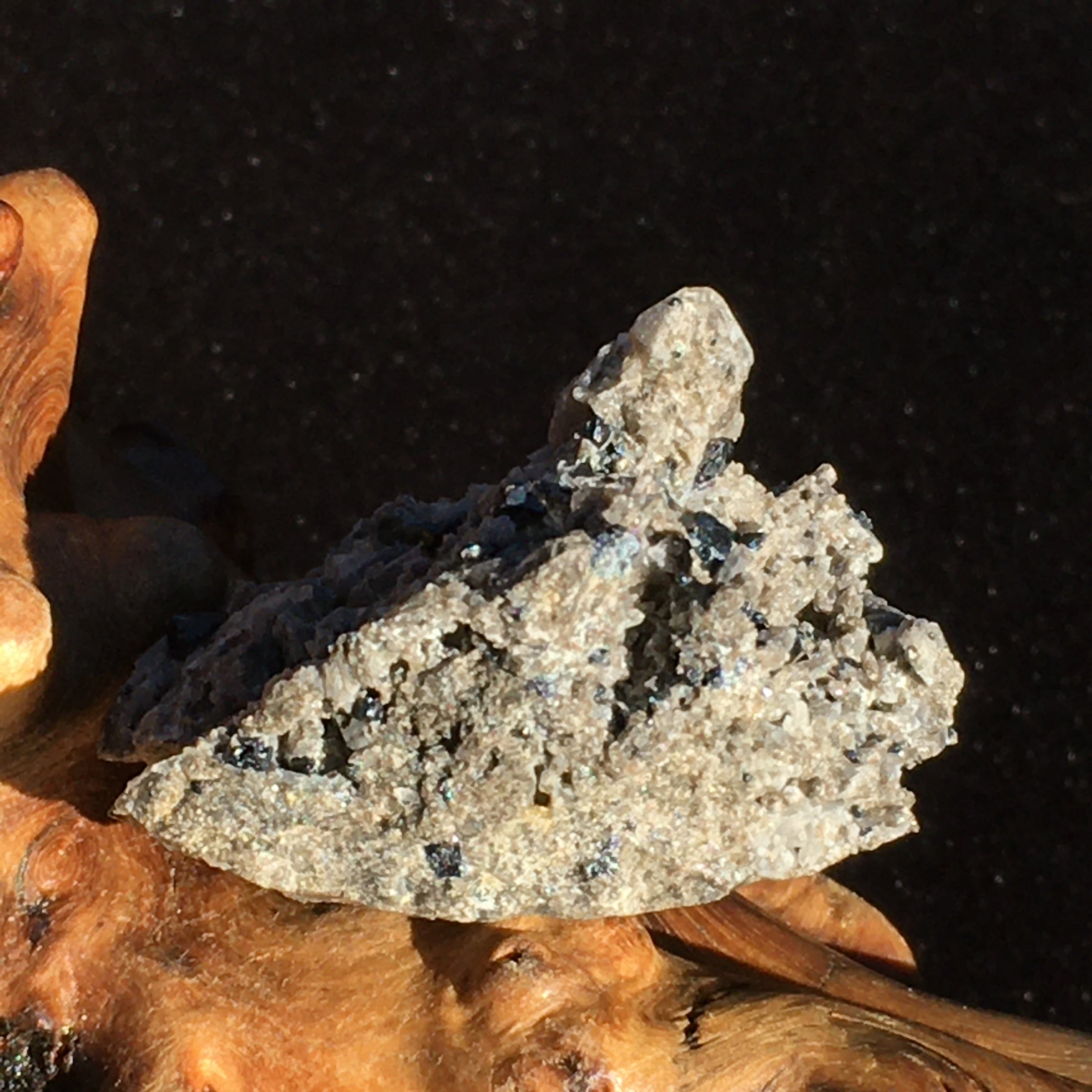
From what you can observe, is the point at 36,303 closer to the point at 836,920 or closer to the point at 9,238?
the point at 9,238

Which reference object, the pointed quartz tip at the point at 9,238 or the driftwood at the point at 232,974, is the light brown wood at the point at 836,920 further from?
the pointed quartz tip at the point at 9,238

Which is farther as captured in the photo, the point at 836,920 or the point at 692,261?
the point at 692,261

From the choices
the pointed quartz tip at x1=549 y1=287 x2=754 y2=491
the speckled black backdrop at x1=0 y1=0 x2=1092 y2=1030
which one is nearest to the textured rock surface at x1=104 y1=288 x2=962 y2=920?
the pointed quartz tip at x1=549 y1=287 x2=754 y2=491

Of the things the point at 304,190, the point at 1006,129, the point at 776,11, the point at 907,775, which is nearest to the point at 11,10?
the point at 304,190

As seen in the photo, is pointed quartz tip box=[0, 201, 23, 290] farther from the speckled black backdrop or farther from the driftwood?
the speckled black backdrop

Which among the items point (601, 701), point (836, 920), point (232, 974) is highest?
point (601, 701)

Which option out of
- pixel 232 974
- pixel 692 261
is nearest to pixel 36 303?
pixel 232 974
